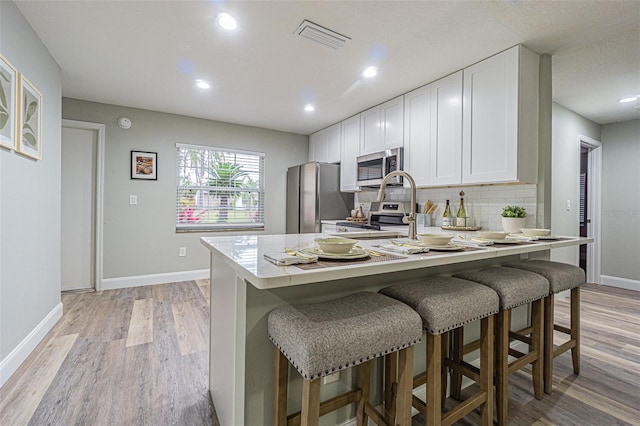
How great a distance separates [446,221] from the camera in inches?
120

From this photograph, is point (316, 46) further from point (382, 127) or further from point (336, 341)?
point (336, 341)

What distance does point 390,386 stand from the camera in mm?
1412

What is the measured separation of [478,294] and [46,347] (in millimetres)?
2951

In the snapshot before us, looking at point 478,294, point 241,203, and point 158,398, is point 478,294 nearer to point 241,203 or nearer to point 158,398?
point 158,398

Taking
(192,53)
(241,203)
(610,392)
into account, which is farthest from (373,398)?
(241,203)

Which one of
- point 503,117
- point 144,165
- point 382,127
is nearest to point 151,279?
point 144,165

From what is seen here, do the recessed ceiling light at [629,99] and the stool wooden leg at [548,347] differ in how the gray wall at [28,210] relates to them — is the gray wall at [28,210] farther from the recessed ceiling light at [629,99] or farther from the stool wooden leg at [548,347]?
the recessed ceiling light at [629,99]

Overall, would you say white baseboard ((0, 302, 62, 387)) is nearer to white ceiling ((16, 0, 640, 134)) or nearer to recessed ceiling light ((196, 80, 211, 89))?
white ceiling ((16, 0, 640, 134))

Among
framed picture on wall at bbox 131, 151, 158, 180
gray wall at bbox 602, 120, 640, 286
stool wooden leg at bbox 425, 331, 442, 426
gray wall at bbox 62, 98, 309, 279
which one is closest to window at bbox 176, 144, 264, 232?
gray wall at bbox 62, 98, 309, 279

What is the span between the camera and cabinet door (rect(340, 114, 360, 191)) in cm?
405

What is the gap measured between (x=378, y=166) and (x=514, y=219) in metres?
1.61

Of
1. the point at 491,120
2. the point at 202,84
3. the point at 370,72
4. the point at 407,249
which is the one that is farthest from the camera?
the point at 202,84

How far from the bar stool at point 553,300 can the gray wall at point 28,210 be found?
3.21m

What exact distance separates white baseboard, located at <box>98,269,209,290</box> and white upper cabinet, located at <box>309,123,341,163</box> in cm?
248
